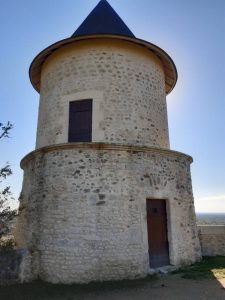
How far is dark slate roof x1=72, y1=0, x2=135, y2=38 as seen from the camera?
1105cm

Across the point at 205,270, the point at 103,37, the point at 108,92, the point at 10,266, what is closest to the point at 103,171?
the point at 108,92

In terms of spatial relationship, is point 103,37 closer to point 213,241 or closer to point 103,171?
point 103,171

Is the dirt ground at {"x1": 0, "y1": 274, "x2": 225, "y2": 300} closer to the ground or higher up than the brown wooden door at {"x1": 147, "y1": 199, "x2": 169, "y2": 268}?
closer to the ground

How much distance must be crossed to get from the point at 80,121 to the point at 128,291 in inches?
221

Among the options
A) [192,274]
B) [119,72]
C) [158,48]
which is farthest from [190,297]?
[158,48]

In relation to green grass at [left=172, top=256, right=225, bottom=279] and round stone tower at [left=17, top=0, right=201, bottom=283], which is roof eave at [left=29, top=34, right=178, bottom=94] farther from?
green grass at [left=172, top=256, right=225, bottom=279]

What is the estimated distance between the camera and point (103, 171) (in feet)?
28.5

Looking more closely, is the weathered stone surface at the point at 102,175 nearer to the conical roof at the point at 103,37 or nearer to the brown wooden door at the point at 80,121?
the brown wooden door at the point at 80,121

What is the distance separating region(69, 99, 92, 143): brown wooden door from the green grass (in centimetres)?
517

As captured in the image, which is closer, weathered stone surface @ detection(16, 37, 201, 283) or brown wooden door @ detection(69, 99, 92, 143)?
Answer: weathered stone surface @ detection(16, 37, 201, 283)

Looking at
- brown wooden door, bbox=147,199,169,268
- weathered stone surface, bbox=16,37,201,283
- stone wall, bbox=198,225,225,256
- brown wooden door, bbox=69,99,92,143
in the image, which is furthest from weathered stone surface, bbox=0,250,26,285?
stone wall, bbox=198,225,225,256

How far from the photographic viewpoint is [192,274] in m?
8.52

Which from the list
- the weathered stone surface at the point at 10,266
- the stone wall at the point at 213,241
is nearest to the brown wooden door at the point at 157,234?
the stone wall at the point at 213,241

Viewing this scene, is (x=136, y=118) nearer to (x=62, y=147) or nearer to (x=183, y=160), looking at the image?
(x=183, y=160)
